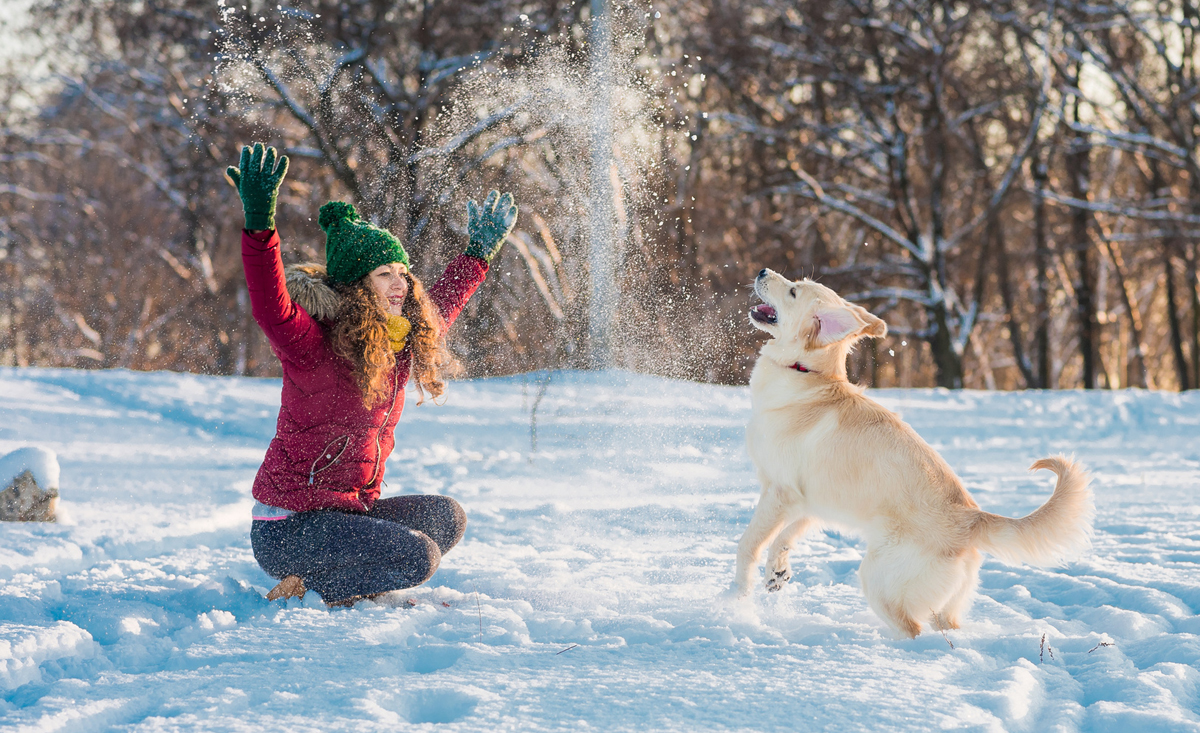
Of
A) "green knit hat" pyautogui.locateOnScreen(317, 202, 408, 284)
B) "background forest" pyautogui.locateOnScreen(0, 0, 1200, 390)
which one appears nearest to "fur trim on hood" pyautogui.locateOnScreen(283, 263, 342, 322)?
"green knit hat" pyautogui.locateOnScreen(317, 202, 408, 284)

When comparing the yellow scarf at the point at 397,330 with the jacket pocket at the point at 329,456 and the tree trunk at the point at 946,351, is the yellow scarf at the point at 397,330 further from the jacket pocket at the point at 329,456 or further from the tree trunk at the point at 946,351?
the tree trunk at the point at 946,351

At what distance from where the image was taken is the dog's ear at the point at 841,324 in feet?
10.7

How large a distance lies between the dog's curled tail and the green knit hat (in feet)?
7.53

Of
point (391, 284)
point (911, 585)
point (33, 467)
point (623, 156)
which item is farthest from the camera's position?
point (623, 156)

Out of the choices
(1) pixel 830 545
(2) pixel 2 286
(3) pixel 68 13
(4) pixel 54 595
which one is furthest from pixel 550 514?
(2) pixel 2 286

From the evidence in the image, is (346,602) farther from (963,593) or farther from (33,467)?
(33,467)

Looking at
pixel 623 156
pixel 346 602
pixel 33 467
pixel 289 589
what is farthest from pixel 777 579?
pixel 623 156

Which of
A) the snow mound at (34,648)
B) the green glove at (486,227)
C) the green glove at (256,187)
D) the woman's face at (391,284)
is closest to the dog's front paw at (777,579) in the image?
the woman's face at (391,284)

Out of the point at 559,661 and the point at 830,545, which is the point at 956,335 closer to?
the point at 830,545

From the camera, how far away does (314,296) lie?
3.02 m

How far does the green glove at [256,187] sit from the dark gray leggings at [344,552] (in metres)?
1.09

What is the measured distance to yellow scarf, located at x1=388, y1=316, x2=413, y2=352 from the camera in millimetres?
3129

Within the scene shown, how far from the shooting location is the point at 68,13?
50.7ft

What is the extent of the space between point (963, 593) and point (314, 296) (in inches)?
98.0
